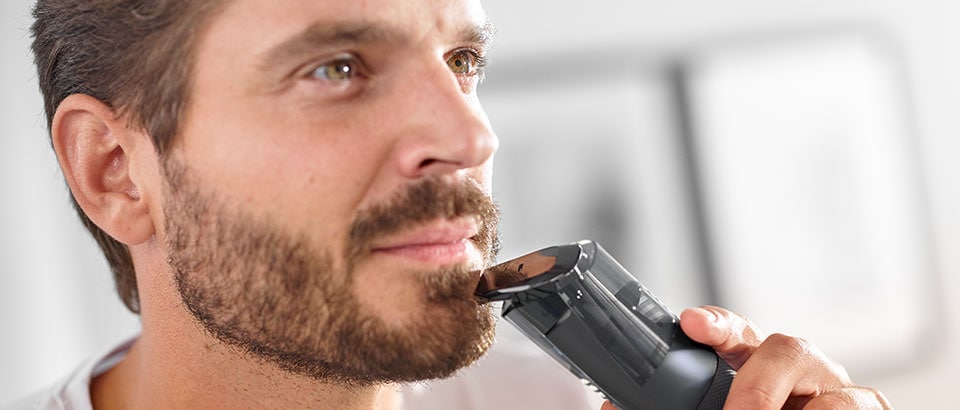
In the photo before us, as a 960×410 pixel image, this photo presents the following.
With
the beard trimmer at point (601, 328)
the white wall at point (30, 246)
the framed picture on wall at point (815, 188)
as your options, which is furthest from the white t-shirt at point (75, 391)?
the framed picture on wall at point (815, 188)

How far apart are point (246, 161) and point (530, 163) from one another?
132 centimetres

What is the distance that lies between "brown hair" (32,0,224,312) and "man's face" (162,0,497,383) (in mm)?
19

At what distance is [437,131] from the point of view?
0.79m

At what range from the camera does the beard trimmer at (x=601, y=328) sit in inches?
27.8

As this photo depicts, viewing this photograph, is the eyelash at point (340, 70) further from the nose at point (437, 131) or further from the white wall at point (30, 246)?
the white wall at point (30, 246)

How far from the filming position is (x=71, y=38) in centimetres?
92

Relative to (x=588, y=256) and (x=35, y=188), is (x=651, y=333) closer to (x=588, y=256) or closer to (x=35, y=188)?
(x=588, y=256)

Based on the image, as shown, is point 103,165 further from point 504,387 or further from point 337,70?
point 504,387

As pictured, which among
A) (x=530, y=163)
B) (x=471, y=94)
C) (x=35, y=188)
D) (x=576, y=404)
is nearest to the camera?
(x=471, y=94)

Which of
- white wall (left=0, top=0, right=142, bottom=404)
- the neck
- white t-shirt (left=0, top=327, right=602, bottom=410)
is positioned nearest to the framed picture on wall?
white t-shirt (left=0, top=327, right=602, bottom=410)

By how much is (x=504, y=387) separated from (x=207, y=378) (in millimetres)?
415

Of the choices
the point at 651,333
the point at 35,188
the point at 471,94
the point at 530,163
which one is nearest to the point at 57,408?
the point at 471,94

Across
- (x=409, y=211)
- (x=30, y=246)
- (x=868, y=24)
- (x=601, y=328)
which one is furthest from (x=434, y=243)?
(x=868, y=24)

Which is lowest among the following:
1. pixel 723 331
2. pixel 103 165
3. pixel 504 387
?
pixel 504 387
